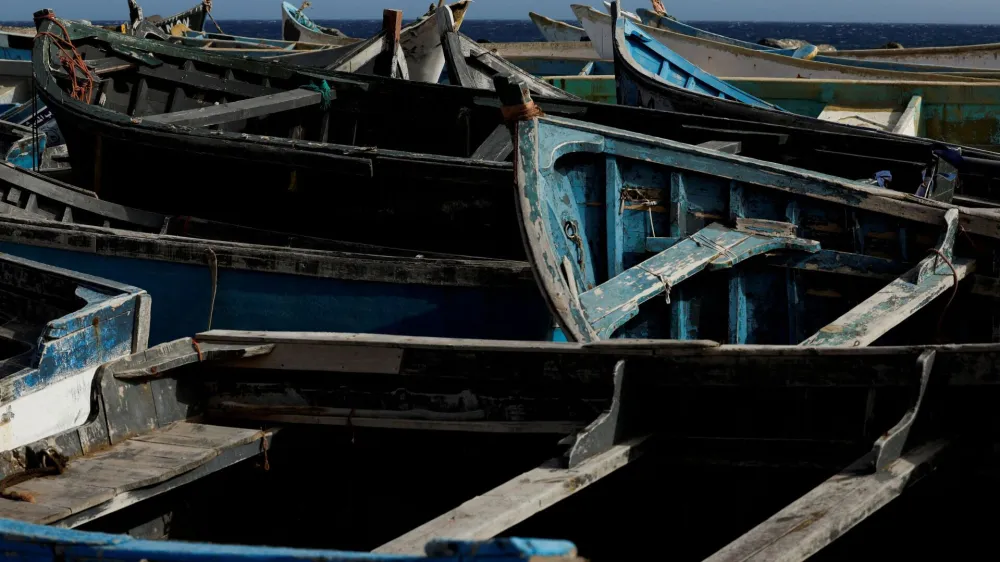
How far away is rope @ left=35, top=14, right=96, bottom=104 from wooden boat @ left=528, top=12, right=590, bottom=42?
13.4 meters

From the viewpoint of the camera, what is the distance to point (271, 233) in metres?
7.70

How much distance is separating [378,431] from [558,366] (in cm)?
85

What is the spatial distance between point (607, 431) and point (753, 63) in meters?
11.4

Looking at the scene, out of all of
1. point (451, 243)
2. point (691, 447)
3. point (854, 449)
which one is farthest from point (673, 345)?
point (451, 243)

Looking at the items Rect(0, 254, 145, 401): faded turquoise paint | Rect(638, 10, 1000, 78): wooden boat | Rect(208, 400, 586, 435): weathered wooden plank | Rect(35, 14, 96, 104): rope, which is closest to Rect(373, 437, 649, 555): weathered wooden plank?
Rect(208, 400, 586, 435): weathered wooden plank

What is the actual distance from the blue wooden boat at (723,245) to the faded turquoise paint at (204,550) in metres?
2.73

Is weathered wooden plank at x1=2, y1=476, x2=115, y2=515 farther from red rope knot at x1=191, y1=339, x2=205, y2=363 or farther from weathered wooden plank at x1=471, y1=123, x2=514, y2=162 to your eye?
weathered wooden plank at x1=471, y1=123, x2=514, y2=162

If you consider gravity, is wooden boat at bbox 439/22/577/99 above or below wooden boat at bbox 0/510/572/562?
above

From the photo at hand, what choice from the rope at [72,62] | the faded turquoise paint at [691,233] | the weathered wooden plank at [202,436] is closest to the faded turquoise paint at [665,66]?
the faded turquoise paint at [691,233]

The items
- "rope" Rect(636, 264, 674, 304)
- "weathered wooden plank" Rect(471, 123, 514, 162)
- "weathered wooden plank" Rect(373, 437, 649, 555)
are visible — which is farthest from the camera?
"weathered wooden plank" Rect(471, 123, 514, 162)

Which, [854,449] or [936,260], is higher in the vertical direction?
[936,260]

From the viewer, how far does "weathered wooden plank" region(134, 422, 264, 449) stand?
14.9 feet

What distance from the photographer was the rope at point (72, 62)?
9.31 m

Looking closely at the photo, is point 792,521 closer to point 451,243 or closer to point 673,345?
point 673,345
